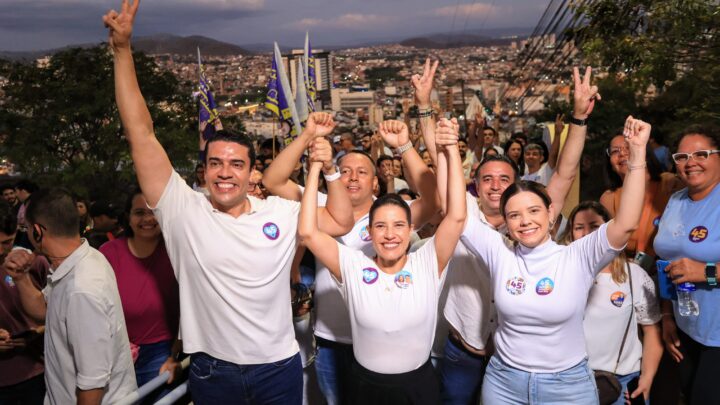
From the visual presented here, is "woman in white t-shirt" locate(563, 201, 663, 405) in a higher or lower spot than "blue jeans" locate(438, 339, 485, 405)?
higher

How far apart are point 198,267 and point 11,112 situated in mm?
21835

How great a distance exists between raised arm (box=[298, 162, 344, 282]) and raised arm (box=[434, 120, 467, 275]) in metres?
0.54

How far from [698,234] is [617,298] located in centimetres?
57

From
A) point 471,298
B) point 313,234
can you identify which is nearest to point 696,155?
point 471,298

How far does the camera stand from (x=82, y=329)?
281 cm

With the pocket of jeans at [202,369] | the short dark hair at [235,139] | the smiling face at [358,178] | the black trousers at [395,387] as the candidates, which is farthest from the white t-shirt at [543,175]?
the pocket of jeans at [202,369]

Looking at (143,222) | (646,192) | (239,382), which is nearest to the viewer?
(239,382)

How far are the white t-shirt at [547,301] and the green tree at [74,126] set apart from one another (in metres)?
19.5

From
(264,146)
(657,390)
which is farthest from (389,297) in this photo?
(264,146)

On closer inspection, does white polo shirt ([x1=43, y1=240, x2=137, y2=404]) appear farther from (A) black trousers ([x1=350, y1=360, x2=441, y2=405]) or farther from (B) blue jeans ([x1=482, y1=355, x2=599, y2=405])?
(B) blue jeans ([x1=482, y1=355, x2=599, y2=405])

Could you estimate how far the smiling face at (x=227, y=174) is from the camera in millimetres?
3062

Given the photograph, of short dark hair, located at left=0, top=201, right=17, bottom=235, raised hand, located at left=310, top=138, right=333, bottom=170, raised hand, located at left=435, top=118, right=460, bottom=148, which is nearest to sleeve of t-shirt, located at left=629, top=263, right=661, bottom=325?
raised hand, located at left=435, top=118, right=460, bottom=148

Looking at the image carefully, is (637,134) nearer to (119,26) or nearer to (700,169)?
(700,169)

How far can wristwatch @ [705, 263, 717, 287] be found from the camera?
11.0 feet
